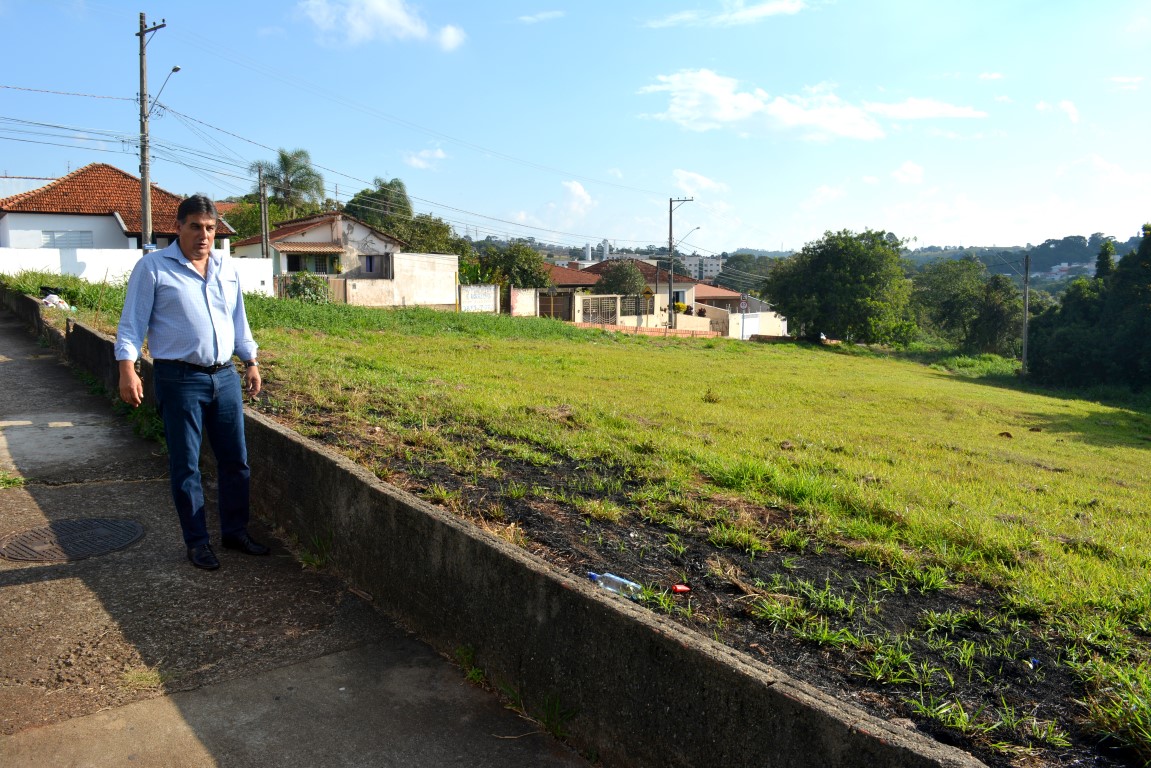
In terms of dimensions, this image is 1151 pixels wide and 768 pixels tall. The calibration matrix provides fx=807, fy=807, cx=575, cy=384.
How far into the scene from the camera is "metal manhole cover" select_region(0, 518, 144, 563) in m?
4.03

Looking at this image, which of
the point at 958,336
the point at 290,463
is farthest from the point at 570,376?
the point at 958,336

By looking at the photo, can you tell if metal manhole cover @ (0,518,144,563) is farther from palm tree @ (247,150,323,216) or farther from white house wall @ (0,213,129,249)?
palm tree @ (247,150,323,216)

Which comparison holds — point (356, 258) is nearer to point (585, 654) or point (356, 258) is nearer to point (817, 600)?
point (817, 600)

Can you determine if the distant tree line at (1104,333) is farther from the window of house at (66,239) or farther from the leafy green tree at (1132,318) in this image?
the window of house at (66,239)

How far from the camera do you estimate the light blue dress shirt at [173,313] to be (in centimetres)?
388

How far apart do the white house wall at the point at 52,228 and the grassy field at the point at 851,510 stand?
95.2 feet

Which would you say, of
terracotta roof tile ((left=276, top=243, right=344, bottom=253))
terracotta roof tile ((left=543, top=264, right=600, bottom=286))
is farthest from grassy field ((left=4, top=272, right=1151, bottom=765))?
terracotta roof tile ((left=543, top=264, right=600, bottom=286))

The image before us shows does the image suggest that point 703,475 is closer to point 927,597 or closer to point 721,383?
point 927,597

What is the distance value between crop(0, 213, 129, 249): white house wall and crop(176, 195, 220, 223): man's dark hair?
120 feet

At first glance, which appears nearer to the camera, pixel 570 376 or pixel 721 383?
pixel 570 376

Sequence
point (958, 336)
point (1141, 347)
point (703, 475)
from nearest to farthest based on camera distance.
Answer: point (703, 475) < point (1141, 347) < point (958, 336)

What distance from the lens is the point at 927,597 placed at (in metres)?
3.22

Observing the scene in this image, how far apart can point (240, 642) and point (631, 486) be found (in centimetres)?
234

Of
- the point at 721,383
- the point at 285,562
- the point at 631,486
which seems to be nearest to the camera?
the point at 285,562
